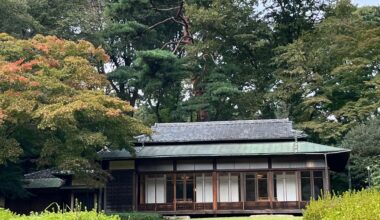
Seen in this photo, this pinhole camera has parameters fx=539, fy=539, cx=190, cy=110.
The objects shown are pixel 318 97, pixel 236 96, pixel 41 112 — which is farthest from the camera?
pixel 236 96

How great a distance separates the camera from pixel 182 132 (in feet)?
95.1

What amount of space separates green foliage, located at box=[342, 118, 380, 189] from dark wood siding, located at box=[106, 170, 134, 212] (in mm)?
11770

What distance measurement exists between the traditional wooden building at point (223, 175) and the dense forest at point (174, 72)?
2.62 meters

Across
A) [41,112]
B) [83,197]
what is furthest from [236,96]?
[41,112]

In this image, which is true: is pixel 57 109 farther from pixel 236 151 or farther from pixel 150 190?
pixel 236 151

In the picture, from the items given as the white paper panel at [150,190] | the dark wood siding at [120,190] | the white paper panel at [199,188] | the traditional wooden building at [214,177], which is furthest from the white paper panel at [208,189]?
the dark wood siding at [120,190]

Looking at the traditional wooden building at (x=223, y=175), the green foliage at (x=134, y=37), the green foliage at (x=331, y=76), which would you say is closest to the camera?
the traditional wooden building at (x=223, y=175)

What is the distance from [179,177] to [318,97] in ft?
34.1

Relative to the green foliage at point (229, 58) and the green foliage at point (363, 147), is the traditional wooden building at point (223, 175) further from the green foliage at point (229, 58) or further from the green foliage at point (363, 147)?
the green foliage at point (229, 58)

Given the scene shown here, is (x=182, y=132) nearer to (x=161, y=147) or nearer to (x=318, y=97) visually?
(x=161, y=147)

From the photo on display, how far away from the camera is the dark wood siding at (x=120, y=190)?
1039 inches

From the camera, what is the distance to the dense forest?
71.6ft

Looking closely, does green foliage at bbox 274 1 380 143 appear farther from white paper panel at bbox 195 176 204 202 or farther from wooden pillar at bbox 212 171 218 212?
white paper panel at bbox 195 176 204 202

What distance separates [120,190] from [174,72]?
1083 cm
